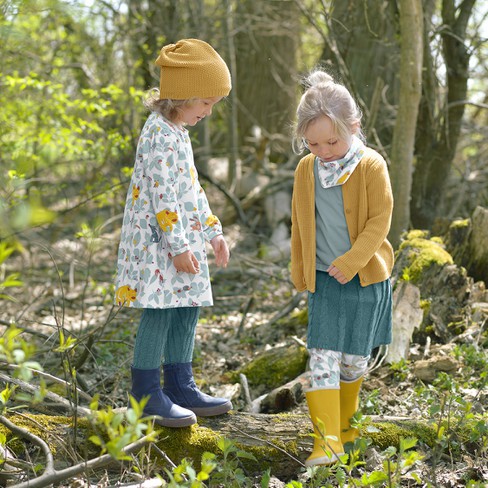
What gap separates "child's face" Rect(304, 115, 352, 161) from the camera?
3189 mm

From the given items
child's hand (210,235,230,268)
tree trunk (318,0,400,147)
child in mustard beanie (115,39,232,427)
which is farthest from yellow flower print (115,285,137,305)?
tree trunk (318,0,400,147)

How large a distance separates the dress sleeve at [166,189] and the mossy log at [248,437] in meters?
0.85

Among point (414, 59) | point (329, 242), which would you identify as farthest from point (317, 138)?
point (414, 59)

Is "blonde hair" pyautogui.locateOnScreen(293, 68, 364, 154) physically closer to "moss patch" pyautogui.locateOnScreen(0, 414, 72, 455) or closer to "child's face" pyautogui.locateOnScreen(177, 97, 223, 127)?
"child's face" pyautogui.locateOnScreen(177, 97, 223, 127)

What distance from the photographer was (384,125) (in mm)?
7230

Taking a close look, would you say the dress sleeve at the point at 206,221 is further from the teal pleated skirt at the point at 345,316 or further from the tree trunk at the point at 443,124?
the tree trunk at the point at 443,124

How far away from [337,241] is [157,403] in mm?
1101

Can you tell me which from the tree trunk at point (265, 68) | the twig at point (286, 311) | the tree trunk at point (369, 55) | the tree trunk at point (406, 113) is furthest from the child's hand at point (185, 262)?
the tree trunk at point (265, 68)

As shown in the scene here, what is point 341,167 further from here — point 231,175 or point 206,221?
point 231,175

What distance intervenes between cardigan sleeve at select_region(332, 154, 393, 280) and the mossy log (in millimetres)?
715

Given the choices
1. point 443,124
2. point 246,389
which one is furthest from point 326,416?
point 443,124

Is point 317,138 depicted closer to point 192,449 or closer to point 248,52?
point 192,449

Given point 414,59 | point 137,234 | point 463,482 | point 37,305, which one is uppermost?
point 414,59

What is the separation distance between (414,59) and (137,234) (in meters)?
3.33
